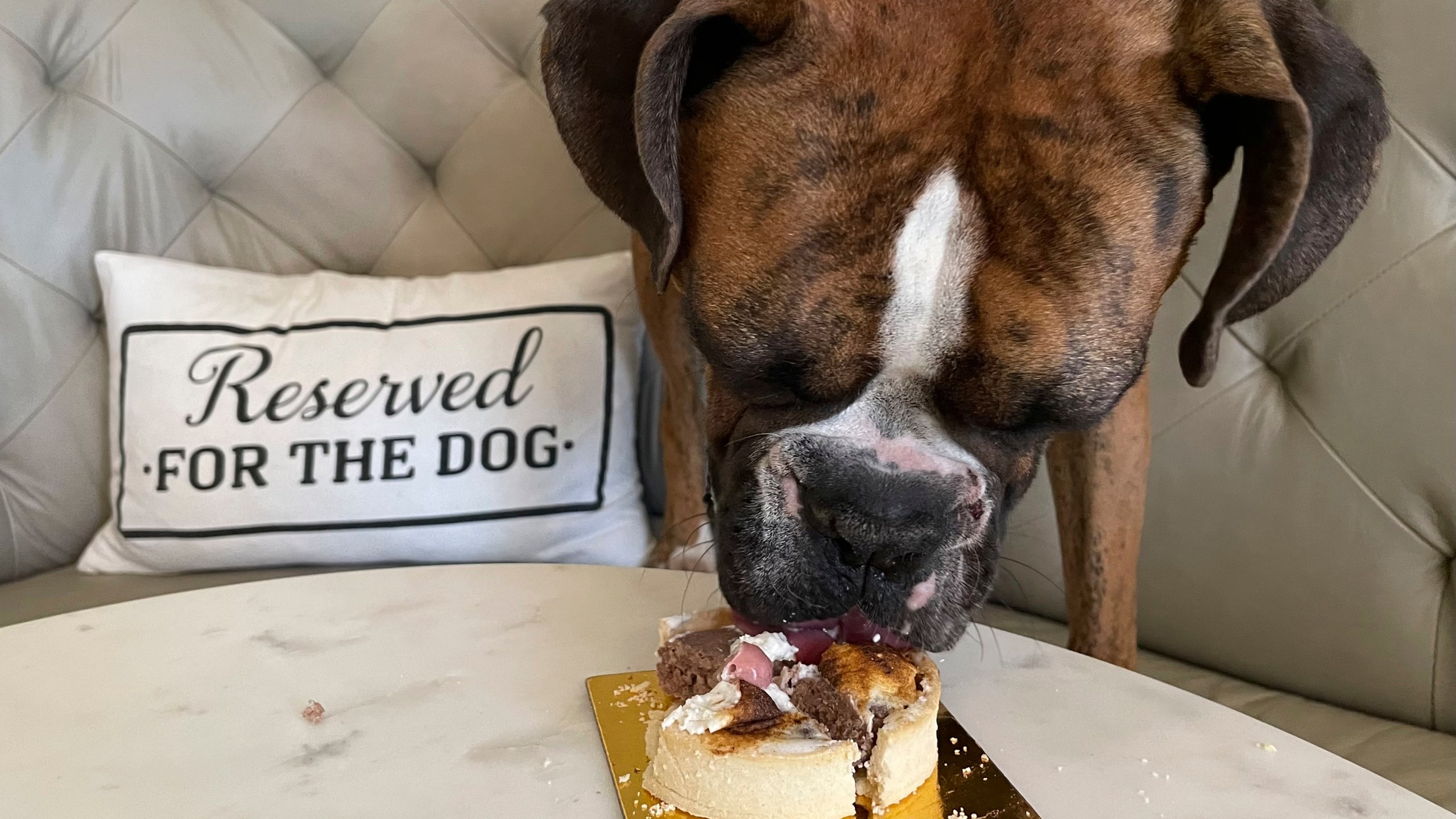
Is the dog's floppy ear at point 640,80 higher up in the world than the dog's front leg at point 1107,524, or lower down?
Result: higher up

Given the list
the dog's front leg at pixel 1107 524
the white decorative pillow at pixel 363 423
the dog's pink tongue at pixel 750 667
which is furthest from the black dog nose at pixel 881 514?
the white decorative pillow at pixel 363 423

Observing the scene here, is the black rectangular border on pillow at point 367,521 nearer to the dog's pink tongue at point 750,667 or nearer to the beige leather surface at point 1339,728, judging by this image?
the beige leather surface at point 1339,728

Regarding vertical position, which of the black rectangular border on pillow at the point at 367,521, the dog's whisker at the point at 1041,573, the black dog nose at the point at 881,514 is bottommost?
the dog's whisker at the point at 1041,573

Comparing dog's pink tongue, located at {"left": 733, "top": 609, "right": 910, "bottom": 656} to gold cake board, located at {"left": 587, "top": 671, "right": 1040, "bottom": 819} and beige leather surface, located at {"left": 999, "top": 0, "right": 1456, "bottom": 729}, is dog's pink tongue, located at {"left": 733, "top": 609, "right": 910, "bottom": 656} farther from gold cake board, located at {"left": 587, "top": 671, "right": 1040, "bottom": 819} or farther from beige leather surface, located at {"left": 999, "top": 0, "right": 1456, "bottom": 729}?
beige leather surface, located at {"left": 999, "top": 0, "right": 1456, "bottom": 729}

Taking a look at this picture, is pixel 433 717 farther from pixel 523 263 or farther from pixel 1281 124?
pixel 523 263

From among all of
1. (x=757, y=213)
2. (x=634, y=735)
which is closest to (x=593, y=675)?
(x=634, y=735)

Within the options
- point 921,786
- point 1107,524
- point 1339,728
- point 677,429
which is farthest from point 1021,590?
point 921,786

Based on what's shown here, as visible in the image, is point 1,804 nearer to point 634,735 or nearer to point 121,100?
point 634,735
